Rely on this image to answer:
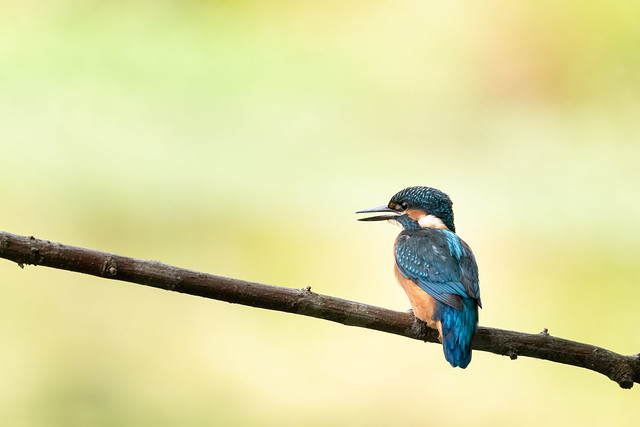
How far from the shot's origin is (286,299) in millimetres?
1404

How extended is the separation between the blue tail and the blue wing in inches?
0.7

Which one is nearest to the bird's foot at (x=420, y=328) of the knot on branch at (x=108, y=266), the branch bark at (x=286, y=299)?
the branch bark at (x=286, y=299)

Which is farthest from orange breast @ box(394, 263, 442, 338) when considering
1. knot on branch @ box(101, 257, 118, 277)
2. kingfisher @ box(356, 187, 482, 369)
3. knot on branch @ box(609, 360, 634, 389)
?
knot on branch @ box(101, 257, 118, 277)

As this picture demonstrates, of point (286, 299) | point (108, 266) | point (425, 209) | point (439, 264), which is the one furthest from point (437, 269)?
point (108, 266)

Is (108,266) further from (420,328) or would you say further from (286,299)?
(420,328)

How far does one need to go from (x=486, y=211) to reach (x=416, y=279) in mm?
2130

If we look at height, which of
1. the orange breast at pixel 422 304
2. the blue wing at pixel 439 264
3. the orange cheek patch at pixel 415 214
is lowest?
the orange breast at pixel 422 304

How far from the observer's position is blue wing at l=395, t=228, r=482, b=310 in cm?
170

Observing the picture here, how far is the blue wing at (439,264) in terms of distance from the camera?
1.70 meters

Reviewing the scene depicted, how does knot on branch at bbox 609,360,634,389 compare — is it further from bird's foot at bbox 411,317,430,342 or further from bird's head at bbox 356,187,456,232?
bird's head at bbox 356,187,456,232

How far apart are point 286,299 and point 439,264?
531 mm

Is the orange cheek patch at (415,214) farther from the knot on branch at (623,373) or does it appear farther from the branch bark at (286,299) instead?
the knot on branch at (623,373)

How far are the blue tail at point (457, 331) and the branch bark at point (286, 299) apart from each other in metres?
0.04

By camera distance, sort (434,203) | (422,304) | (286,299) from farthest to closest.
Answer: (434,203) → (422,304) → (286,299)
